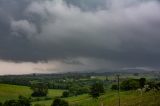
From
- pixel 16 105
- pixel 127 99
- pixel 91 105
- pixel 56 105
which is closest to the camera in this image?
pixel 127 99

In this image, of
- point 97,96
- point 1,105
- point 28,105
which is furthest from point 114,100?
point 1,105

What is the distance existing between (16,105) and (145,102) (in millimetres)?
88890

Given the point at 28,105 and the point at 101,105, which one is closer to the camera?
the point at 101,105

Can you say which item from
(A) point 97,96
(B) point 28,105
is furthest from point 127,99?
(B) point 28,105

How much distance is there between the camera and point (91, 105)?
493 ft

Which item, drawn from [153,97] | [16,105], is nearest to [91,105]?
[153,97]

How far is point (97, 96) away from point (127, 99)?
136ft

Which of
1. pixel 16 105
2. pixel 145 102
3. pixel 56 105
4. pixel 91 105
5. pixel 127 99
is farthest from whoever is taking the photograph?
pixel 16 105

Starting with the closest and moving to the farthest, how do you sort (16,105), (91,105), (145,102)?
(145,102) < (91,105) < (16,105)

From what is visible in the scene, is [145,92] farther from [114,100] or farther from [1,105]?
[1,105]

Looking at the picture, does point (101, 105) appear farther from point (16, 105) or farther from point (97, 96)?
point (16, 105)

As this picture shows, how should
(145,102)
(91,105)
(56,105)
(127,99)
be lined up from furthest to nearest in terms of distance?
(56,105) < (91,105) < (127,99) < (145,102)

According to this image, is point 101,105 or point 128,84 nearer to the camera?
point 101,105

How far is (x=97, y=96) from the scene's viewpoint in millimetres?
174500
